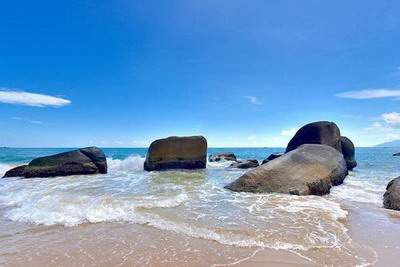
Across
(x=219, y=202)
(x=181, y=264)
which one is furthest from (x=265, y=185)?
(x=181, y=264)

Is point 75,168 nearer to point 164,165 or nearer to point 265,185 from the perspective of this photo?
point 164,165

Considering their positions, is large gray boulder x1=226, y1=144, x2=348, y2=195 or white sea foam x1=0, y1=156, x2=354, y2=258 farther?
large gray boulder x1=226, y1=144, x2=348, y2=195

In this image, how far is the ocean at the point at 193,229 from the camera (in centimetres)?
572

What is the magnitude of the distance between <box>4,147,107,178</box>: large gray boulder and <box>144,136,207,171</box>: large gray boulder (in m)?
4.19

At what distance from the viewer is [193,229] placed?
747 cm

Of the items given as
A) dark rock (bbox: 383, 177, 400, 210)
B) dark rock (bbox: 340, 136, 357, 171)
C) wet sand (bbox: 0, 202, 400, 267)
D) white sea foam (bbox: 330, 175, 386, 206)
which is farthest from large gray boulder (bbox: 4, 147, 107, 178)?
dark rock (bbox: 340, 136, 357, 171)

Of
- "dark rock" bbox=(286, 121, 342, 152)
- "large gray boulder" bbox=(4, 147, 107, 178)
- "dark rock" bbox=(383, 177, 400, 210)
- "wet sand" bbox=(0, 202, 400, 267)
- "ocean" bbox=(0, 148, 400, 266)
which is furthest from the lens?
"dark rock" bbox=(286, 121, 342, 152)

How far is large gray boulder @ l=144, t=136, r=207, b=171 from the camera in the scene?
82.0 ft

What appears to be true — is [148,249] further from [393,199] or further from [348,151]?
[348,151]

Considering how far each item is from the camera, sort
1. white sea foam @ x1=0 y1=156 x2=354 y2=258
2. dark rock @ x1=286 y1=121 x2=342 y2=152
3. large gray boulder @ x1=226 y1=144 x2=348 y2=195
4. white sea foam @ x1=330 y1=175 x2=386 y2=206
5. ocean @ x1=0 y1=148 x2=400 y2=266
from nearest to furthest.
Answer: ocean @ x1=0 y1=148 x2=400 y2=266, white sea foam @ x1=0 y1=156 x2=354 y2=258, white sea foam @ x1=330 y1=175 x2=386 y2=206, large gray boulder @ x1=226 y1=144 x2=348 y2=195, dark rock @ x1=286 y1=121 x2=342 y2=152

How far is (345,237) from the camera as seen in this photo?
22.6ft

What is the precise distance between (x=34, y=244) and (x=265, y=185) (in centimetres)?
906

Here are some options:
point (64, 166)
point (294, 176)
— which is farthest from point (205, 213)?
point (64, 166)

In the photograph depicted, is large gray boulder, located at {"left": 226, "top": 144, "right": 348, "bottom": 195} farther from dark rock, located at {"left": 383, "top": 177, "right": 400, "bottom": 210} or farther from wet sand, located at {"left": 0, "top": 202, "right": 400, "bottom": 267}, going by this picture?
wet sand, located at {"left": 0, "top": 202, "right": 400, "bottom": 267}
